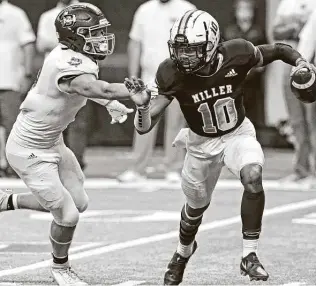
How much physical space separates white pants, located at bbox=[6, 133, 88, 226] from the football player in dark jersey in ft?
2.39

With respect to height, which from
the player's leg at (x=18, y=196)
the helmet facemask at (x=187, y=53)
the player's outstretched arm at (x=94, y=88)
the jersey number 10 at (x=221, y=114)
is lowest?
the player's leg at (x=18, y=196)

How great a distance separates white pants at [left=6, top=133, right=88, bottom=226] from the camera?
27.7 ft

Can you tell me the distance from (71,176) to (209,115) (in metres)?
1.06

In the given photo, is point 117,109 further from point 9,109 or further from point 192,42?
point 9,109

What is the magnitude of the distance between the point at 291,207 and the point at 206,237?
2.02 metres

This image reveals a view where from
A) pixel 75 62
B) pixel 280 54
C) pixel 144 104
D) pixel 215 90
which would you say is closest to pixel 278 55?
pixel 280 54

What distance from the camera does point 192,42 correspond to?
26.4 ft

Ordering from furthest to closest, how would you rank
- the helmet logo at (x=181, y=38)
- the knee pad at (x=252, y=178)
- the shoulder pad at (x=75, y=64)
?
1. the shoulder pad at (x=75, y=64)
2. the helmet logo at (x=181, y=38)
3. the knee pad at (x=252, y=178)

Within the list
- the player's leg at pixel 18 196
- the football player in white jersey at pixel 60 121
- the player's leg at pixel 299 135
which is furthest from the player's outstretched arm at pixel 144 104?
the player's leg at pixel 299 135

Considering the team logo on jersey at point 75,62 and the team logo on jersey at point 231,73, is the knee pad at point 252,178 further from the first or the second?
the team logo on jersey at point 75,62

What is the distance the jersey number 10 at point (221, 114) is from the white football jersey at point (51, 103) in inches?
29.5

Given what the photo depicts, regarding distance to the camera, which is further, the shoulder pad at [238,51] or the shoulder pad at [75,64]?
the shoulder pad at [238,51]

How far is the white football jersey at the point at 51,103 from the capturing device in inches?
324

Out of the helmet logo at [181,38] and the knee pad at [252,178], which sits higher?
the helmet logo at [181,38]
